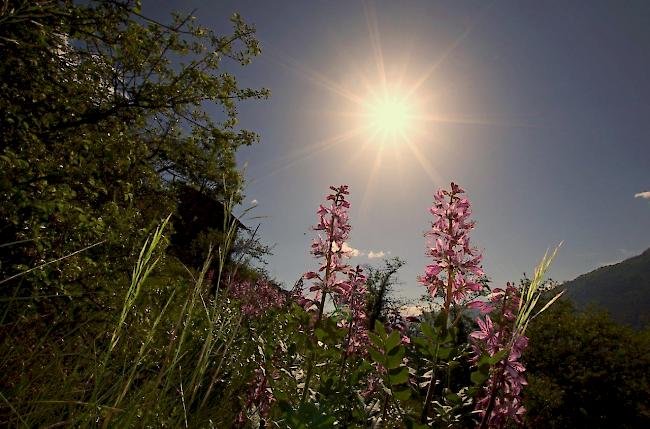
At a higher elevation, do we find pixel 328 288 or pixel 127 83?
pixel 127 83

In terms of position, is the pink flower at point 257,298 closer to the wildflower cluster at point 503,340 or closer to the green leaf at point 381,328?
the green leaf at point 381,328

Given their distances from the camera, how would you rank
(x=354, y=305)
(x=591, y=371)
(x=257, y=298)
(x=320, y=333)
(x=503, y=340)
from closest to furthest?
(x=320, y=333)
(x=503, y=340)
(x=354, y=305)
(x=257, y=298)
(x=591, y=371)

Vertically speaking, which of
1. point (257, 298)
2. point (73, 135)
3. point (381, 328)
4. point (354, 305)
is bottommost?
point (381, 328)

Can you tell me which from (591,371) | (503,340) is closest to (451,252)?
(503,340)

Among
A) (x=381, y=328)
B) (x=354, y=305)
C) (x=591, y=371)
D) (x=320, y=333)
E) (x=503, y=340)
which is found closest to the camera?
(x=381, y=328)

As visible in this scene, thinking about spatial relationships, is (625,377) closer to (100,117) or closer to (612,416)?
(612,416)

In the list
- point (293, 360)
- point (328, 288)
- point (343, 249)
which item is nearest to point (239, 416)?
point (293, 360)

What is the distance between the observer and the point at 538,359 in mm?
22969

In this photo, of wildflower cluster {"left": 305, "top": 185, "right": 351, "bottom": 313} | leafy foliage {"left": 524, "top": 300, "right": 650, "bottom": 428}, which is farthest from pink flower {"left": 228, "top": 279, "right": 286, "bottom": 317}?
leafy foliage {"left": 524, "top": 300, "right": 650, "bottom": 428}

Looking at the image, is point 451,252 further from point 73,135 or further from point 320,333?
point 73,135

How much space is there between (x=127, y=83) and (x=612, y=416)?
2812 centimetres

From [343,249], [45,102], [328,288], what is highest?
[45,102]

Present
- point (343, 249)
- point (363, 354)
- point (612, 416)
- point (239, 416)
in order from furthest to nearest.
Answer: point (612, 416)
point (363, 354)
point (343, 249)
point (239, 416)

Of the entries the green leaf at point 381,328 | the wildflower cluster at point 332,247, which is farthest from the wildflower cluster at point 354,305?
the green leaf at point 381,328
